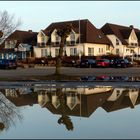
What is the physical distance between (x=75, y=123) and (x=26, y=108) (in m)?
4.14

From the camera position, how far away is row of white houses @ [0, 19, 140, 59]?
8076cm

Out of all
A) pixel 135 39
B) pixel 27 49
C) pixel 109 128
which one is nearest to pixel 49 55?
pixel 27 49

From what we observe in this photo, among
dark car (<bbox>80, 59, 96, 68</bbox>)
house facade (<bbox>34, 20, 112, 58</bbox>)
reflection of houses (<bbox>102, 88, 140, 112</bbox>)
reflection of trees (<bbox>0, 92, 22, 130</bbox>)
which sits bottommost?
dark car (<bbox>80, 59, 96, 68</bbox>)

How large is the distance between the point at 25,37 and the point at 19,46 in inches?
270

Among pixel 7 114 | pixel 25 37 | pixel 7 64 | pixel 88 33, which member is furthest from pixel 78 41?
pixel 7 114

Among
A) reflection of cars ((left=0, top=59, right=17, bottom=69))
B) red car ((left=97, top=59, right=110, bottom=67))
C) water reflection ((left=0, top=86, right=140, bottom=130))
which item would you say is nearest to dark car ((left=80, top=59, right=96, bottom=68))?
red car ((left=97, top=59, right=110, bottom=67))

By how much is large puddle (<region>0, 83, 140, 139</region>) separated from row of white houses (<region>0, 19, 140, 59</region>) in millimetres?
60608

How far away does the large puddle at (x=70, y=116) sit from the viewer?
10.2 meters

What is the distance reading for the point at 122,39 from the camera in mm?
90938

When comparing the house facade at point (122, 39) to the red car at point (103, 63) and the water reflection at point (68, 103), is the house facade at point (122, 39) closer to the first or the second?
the red car at point (103, 63)

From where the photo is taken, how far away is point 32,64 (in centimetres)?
7225

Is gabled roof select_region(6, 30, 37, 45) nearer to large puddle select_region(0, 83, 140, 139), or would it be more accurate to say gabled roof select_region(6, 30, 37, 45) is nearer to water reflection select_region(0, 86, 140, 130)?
water reflection select_region(0, 86, 140, 130)

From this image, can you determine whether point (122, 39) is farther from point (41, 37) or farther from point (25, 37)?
point (25, 37)

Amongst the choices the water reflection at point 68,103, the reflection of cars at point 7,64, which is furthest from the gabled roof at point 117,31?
the water reflection at point 68,103
